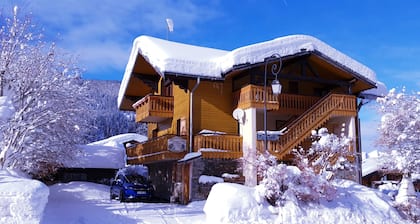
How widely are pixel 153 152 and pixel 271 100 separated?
6719 millimetres

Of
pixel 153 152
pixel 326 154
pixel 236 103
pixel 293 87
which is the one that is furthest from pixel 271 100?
pixel 153 152

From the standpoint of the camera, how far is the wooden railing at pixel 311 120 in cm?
2023


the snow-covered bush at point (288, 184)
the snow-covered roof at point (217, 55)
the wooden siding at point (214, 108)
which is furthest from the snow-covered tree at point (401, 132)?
the wooden siding at point (214, 108)

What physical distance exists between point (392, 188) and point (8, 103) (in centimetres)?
1846

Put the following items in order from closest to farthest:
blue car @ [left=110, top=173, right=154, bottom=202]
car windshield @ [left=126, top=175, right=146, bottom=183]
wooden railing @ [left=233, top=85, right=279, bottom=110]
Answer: wooden railing @ [left=233, top=85, right=279, bottom=110] < blue car @ [left=110, top=173, right=154, bottom=202] < car windshield @ [left=126, top=175, right=146, bottom=183]

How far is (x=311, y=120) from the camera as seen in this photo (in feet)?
69.7

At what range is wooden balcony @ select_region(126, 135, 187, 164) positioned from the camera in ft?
67.1

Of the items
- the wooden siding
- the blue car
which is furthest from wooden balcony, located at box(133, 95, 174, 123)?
the blue car

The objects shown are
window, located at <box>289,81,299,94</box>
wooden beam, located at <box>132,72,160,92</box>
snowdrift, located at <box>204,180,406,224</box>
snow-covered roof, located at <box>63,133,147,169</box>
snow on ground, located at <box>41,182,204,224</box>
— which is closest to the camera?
snowdrift, located at <box>204,180,406,224</box>

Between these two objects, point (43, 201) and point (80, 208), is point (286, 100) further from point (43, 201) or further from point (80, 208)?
point (43, 201)

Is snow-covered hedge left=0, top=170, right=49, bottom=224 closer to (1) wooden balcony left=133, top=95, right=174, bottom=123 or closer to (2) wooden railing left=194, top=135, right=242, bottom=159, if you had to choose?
(2) wooden railing left=194, top=135, right=242, bottom=159

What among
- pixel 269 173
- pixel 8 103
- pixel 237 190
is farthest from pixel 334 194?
pixel 8 103

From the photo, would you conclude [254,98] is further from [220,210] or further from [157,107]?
[220,210]

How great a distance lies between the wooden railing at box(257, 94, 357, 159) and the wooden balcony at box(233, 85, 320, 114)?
1.24m
